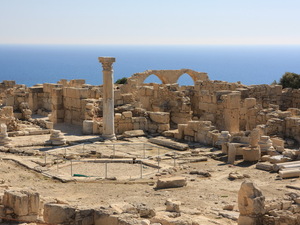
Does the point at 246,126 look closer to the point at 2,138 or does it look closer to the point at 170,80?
the point at 2,138

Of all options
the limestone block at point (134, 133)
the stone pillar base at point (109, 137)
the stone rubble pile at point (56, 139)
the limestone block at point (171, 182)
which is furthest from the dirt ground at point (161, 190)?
the limestone block at point (134, 133)

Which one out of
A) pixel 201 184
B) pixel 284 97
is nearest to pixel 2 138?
pixel 201 184

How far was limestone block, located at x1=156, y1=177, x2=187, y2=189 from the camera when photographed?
47.6 feet

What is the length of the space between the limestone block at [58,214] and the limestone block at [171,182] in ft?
12.6

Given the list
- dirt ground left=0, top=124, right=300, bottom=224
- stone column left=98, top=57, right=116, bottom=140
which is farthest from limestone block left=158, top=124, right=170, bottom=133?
dirt ground left=0, top=124, right=300, bottom=224

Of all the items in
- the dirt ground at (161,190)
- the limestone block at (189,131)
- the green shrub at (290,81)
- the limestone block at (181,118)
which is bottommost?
the dirt ground at (161,190)

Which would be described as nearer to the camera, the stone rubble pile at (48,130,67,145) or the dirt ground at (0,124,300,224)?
the dirt ground at (0,124,300,224)

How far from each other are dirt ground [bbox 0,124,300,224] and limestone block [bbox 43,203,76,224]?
2.85 ft

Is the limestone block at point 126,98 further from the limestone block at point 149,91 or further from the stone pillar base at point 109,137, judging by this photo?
the stone pillar base at point 109,137

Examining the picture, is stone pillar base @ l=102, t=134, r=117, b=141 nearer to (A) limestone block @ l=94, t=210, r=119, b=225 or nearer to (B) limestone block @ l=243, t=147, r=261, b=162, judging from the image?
(B) limestone block @ l=243, t=147, r=261, b=162

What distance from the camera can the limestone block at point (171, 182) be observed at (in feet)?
47.6

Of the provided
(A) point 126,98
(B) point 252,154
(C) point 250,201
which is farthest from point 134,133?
(C) point 250,201

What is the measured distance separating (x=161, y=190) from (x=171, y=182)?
43cm

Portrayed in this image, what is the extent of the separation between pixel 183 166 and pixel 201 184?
2.28 metres
